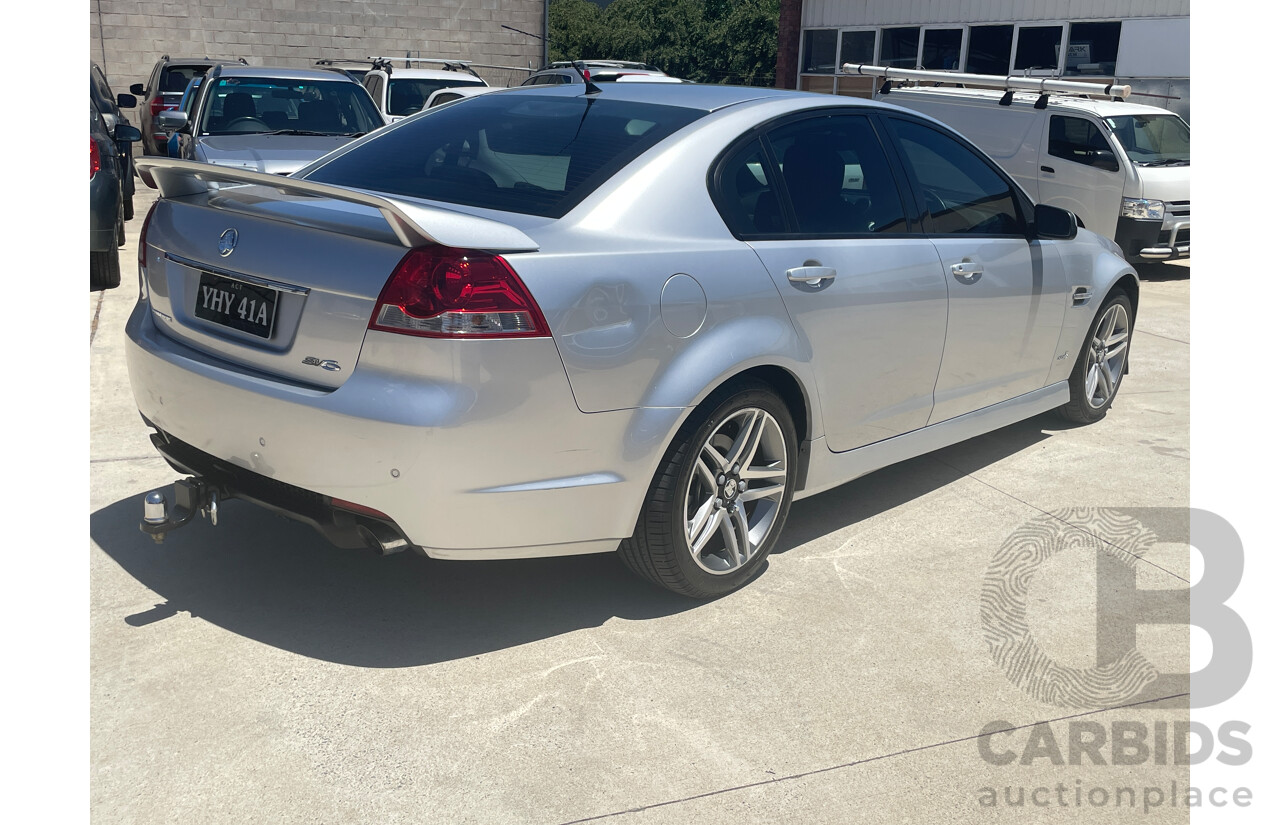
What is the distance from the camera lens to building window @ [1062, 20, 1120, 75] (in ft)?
61.5

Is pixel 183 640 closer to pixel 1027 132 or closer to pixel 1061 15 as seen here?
pixel 1027 132

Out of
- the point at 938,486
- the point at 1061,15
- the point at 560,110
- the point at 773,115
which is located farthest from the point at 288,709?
the point at 1061,15

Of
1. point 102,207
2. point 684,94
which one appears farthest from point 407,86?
point 684,94

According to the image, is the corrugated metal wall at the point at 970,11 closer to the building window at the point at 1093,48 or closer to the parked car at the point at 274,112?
the building window at the point at 1093,48

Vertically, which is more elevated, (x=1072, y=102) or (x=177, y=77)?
(x=177, y=77)

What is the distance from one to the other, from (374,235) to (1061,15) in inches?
771

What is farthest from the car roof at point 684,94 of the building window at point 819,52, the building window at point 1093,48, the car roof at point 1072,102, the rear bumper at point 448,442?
the building window at point 819,52

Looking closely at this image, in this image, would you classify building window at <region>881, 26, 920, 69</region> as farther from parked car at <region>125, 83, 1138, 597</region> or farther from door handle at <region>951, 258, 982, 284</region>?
parked car at <region>125, 83, 1138, 597</region>

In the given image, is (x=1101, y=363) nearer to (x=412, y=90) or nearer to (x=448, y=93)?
(x=448, y=93)

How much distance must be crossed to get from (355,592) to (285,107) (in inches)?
302

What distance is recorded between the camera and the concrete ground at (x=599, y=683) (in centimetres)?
273

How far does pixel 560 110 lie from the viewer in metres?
3.95

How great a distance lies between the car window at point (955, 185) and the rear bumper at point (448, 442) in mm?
1755

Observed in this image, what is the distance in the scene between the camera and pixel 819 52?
25.7m
